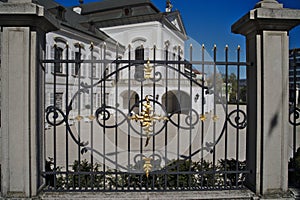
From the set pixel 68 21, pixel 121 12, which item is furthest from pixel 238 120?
pixel 121 12

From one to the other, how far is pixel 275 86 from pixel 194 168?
1.54m

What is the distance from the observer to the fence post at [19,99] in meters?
2.93

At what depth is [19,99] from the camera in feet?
9.65

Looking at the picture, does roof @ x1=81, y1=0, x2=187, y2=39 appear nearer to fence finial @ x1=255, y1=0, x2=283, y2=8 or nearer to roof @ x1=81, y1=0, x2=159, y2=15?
roof @ x1=81, y1=0, x2=159, y2=15

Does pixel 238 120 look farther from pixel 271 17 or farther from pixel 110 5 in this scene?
pixel 110 5

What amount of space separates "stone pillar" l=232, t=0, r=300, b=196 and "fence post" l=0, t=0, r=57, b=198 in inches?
98.3

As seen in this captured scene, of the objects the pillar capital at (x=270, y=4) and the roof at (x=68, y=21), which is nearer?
the pillar capital at (x=270, y=4)

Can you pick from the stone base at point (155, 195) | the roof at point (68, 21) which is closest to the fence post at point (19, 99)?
the stone base at point (155, 195)

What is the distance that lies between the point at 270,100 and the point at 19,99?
2831 mm

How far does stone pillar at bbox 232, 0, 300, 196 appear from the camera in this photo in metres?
3.07

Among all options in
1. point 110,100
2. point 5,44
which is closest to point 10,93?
point 5,44

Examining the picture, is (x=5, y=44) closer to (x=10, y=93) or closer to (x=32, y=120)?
(x=10, y=93)

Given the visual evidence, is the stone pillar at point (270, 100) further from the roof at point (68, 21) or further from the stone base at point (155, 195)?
the roof at point (68, 21)

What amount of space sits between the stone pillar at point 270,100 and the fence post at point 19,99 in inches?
98.3
